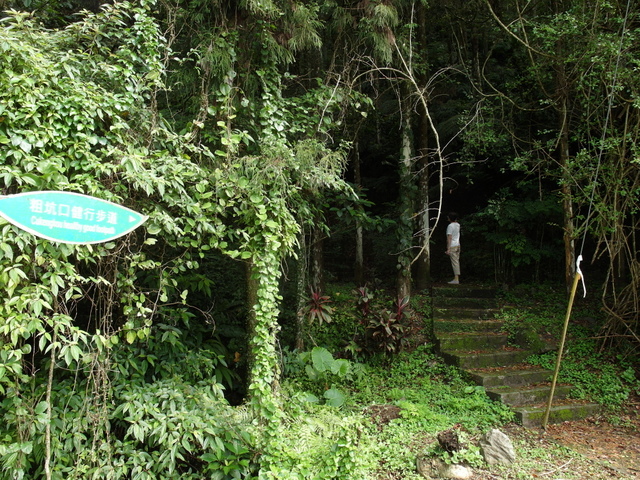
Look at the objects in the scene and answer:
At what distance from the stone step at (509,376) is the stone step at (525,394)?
10 cm

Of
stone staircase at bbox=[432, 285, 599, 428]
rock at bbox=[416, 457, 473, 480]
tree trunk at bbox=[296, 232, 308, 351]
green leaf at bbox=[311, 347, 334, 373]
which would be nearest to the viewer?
rock at bbox=[416, 457, 473, 480]

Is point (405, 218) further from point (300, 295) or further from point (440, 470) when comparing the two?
point (440, 470)

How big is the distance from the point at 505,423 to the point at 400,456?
4.49 feet

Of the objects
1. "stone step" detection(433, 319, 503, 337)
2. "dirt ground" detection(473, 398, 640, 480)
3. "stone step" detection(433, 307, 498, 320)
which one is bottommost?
"dirt ground" detection(473, 398, 640, 480)

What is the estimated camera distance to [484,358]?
577cm

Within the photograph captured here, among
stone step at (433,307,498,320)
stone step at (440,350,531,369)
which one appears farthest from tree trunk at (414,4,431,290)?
stone step at (440,350,531,369)

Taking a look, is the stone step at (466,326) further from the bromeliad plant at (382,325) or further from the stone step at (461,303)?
the bromeliad plant at (382,325)

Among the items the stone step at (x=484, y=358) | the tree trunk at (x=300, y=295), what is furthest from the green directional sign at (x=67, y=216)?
the stone step at (x=484, y=358)

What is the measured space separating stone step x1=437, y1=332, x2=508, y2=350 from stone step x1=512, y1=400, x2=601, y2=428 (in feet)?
3.89

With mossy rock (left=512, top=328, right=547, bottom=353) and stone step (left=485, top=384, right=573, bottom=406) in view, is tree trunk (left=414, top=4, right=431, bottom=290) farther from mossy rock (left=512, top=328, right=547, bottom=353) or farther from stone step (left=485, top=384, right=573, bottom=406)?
stone step (left=485, top=384, right=573, bottom=406)

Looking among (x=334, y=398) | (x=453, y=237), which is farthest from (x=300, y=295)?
(x=453, y=237)

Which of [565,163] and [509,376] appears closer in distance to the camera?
[509,376]

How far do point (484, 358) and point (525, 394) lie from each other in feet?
2.46

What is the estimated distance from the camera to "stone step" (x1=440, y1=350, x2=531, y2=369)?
18.7 ft
